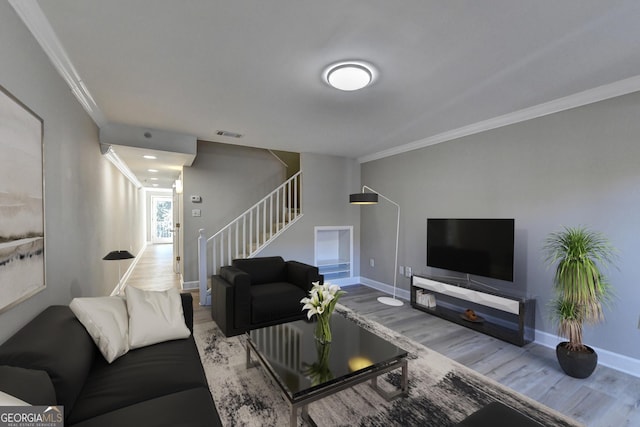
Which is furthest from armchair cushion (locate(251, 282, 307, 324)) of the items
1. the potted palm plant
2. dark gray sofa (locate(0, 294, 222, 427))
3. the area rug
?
the potted palm plant

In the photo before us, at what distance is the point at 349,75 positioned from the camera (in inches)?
87.5

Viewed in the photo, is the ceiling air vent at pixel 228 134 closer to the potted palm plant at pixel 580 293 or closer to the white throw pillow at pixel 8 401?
the white throw pillow at pixel 8 401

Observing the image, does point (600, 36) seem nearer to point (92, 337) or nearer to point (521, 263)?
point (521, 263)

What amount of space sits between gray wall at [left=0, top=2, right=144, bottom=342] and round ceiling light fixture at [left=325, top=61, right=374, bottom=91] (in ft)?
Answer: 6.32

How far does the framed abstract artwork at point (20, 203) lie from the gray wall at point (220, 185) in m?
3.27

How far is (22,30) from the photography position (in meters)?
1.54

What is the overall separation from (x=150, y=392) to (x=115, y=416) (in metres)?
0.20

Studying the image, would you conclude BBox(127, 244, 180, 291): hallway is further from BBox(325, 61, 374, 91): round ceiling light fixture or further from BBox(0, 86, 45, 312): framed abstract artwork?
BBox(325, 61, 374, 91): round ceiling light fixture

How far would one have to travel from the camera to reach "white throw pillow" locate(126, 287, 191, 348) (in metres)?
1.84

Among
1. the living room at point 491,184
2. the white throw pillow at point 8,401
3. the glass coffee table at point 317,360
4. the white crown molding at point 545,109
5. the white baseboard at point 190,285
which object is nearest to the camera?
the white throw pillow at point 8,401

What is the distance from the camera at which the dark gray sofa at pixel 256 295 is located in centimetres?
297

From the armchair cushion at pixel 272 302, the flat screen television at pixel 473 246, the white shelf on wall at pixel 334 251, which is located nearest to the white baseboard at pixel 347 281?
the white shelf on wall at pixel 334 251

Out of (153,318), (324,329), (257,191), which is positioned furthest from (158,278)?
(324,329)

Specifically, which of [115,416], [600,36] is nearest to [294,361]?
[115,416]
